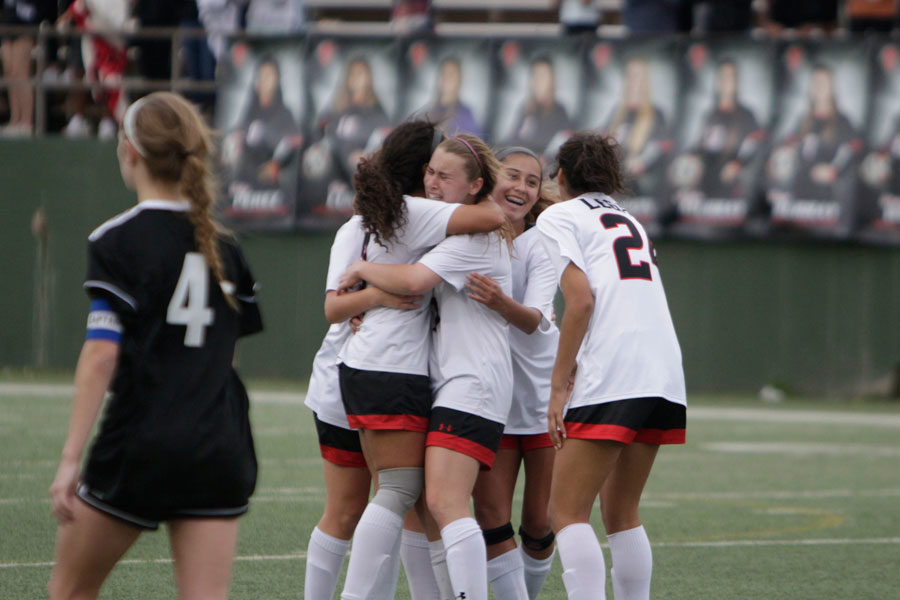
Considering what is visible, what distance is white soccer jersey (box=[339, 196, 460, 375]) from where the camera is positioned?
4.96m

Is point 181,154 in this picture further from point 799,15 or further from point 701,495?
point 799,15

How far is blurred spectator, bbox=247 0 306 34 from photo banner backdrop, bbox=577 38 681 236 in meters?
4.05

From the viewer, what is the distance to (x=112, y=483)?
3695mm

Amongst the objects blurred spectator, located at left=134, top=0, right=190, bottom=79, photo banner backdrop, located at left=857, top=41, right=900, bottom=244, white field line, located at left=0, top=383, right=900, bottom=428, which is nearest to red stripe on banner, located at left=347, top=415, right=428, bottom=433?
white field line, located at left=0, top=383, right=900, bottom=428

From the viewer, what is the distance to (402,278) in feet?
16.3

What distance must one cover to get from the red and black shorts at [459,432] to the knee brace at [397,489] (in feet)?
0.42

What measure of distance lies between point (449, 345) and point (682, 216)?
13077mm

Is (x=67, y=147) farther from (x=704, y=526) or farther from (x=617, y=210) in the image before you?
(x=617, y=210)

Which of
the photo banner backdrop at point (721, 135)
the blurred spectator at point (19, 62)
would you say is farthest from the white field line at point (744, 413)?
the blurred spectator at point (19, 62)

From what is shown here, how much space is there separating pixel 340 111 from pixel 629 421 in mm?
13861

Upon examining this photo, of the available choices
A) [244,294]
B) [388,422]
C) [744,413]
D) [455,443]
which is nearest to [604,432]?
[455,443]

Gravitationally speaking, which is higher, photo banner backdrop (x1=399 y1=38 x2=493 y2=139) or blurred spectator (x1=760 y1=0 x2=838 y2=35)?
blurred spectator (x1=760 y1=0 x2=838 y2=35)

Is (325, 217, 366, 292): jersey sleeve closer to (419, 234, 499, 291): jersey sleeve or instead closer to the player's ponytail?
(419, 234, 499, 291): jersey sleeve

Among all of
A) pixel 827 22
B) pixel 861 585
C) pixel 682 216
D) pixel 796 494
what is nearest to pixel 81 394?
pixel 861 585
